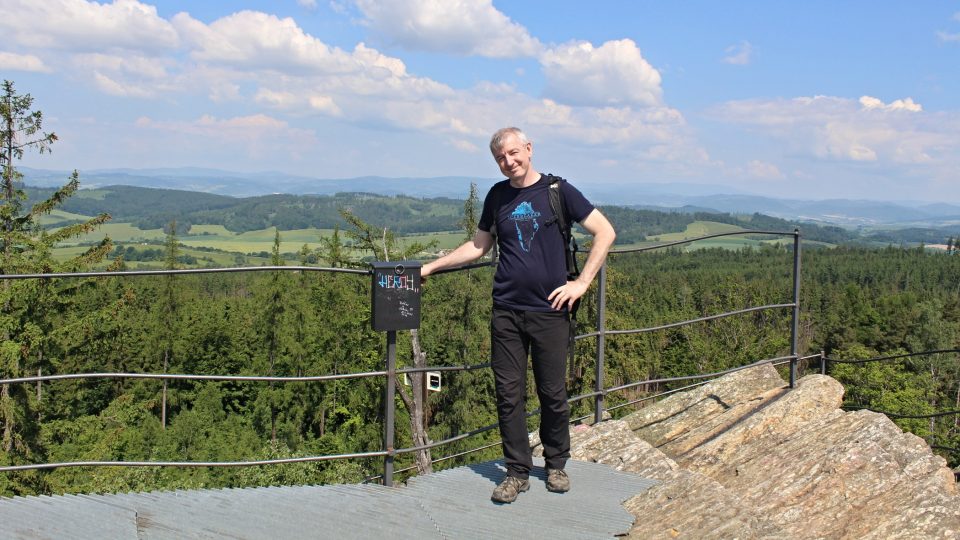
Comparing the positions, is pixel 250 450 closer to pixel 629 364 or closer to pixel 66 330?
pixel 66 330

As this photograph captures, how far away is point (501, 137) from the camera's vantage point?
144 inches

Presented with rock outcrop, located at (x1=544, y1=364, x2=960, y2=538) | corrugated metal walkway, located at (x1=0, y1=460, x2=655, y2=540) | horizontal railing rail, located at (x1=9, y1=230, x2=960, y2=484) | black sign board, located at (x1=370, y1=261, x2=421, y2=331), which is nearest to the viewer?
corrugated metal walkway, located at (x1=0, y1=460, x2=655, y2=540)

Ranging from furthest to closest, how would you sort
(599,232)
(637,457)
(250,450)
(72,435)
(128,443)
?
(250,450) < (128,443) < (72,435) < (637,457) < (599,232)

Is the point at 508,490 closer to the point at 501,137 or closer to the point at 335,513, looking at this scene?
the point at 335,513

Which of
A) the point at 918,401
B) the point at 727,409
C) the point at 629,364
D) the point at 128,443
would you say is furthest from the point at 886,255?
the point at 727,409

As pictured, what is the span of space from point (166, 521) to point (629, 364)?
2618cm

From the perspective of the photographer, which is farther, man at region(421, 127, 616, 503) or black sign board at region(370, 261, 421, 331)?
black sign board at region(370, 261, 421, 331)

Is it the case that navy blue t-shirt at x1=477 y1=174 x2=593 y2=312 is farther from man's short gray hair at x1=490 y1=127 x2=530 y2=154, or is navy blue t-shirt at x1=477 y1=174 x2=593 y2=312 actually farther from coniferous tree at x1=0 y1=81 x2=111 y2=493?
coniferous tree at x1=0 y1=81 x2=111 y2=493

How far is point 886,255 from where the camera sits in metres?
124

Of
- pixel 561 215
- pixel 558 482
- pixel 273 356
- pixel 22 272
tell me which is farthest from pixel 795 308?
pixel 273 356

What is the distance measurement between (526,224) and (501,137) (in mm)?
450

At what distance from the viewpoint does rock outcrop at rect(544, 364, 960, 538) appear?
3831 mm

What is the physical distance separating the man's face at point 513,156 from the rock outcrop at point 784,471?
73.2 inches

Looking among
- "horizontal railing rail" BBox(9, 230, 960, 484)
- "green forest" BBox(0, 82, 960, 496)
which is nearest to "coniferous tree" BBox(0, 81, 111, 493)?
"green forest" BBox(0, 82, 960, 496)
